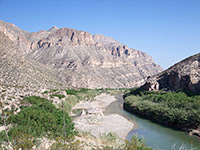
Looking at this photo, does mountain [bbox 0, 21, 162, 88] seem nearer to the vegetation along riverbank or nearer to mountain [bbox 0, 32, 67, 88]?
mountain [bbox 0, 32, 67, 88]

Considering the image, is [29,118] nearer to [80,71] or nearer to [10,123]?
[10,123]

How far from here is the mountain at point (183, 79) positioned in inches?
1555

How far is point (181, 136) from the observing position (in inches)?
885

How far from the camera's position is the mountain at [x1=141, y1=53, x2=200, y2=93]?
3949 cm

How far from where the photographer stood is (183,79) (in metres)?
42.9

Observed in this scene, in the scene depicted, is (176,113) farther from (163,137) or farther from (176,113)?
(163,137)

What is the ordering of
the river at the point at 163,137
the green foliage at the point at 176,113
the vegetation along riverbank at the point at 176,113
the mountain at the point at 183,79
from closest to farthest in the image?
the river at the point at 163,137
the vegetation along riverbank at the point at 176,113
the green foliage at the point at 176,113
the mountain at the point at 183,79

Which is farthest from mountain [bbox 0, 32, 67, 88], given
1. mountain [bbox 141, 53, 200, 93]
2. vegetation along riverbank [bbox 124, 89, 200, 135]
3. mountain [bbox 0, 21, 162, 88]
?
mountain [bbox 141, 53, 200, 93]

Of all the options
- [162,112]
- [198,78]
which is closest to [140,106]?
[162,112]

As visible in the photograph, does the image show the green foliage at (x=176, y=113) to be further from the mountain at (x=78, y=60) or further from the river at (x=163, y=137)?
the mountain at (x=78, y=60)

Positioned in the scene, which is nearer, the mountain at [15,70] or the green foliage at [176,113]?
the green foliage at [176,113]

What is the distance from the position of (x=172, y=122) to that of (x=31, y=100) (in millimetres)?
24138

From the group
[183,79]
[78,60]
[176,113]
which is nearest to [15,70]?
[176,113]

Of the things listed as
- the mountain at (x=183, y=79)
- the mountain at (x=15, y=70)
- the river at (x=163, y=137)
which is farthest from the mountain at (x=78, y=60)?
the river at (x=163, y=137)
